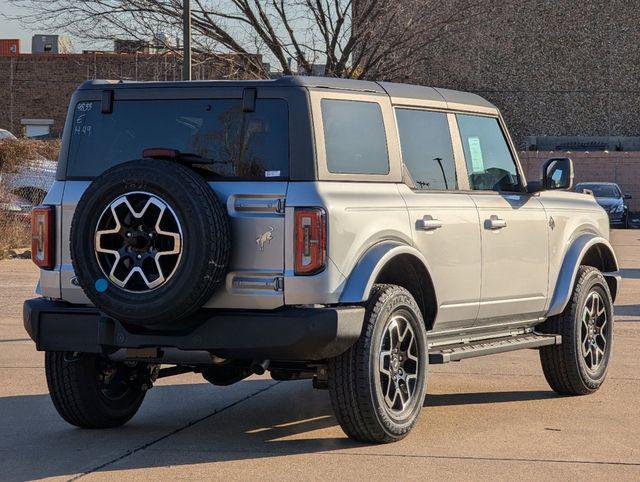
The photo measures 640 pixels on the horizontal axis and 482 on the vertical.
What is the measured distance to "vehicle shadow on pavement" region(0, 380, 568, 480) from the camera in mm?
6984

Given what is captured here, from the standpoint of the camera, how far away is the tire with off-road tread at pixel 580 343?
30.3ft

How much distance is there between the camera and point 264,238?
6.98 m

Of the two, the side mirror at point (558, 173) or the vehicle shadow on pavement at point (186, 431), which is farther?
the side mirror at point (558, 173)

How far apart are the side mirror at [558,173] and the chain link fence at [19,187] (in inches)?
598

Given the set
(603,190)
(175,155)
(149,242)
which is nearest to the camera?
(149,242)

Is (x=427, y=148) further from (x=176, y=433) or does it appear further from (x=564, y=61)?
(x=564, y=61)

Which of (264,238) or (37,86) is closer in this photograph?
(264,238)

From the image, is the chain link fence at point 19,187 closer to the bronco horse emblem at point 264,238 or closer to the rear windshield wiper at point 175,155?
the rear windshield wiper at point 175,155

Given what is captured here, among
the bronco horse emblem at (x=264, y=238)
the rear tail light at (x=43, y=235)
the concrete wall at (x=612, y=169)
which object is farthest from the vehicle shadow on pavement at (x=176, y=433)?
the concrete wall at (x=612, y=169)

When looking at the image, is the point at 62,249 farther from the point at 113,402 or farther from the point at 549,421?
the point at 549,421

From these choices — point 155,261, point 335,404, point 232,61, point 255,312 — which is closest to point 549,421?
point 335,404

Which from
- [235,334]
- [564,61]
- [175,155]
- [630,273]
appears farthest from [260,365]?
[564,61]

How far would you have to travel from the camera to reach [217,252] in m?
6.84

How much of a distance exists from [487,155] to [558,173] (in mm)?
633
